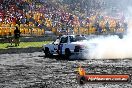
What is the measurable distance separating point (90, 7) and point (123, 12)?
19.1 ft

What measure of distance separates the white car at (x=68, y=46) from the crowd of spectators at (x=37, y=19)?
14546 millimetres

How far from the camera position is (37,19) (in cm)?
4606

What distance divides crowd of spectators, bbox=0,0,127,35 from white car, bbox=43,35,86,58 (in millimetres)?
14546

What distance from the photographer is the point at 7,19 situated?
139 ft

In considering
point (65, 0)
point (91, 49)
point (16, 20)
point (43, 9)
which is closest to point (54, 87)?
point (91, 49)

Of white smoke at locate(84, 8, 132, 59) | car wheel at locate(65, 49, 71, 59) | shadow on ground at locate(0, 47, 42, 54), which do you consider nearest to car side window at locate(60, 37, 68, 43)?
car wheel at locate(65, 49, 71, 59)

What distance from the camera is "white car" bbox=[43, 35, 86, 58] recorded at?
75.8ft

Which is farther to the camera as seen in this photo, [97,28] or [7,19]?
[97,28]

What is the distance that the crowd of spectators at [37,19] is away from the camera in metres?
41.9

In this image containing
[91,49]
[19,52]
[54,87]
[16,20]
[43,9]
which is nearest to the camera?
[54,87]

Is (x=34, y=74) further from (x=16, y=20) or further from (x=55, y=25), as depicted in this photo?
(x=55, y=25)

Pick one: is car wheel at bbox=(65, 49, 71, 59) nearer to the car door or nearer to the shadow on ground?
the car door

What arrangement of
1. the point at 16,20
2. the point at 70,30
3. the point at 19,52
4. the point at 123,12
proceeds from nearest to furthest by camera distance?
the point at 19,52, the point at 16,20, the point at 70,30, the point at 123,12

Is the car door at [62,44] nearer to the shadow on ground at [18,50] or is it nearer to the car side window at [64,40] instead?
the car side window at [64,40]
